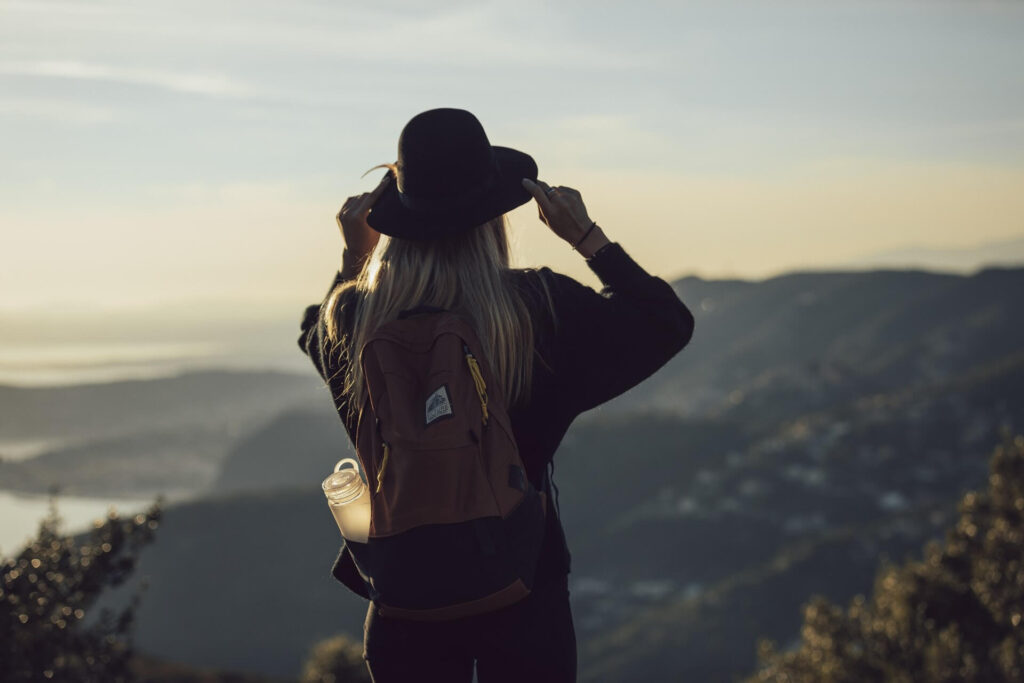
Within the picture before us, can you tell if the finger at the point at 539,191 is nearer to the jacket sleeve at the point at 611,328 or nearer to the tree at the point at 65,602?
the jacket sleeve at the point at 611,328

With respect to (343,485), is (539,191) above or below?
above

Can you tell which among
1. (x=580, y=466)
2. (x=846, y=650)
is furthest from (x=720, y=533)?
(x=846, y=650)

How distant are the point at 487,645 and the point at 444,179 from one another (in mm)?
1198

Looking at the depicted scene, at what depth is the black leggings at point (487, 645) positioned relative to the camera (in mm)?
2543

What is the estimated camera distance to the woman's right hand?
2730 mm

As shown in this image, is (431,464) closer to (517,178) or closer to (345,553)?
(345,553)

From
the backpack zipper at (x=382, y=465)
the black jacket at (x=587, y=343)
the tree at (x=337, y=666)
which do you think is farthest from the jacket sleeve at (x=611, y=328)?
the tree at (x=337, y=666)

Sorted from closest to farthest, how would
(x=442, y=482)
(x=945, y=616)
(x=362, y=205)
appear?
(x=442, y=482), (x=362, y=205), (x=945, y=616)

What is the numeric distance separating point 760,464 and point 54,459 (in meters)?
125

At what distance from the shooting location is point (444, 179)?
2.65 meters

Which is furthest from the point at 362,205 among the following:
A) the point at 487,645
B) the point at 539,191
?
the point at 487,645

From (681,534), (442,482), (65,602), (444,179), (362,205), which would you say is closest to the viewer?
(442,482)

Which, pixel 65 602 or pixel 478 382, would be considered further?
pixel 65 602

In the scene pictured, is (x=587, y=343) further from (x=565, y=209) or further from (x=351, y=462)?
(x=351, y=462)
